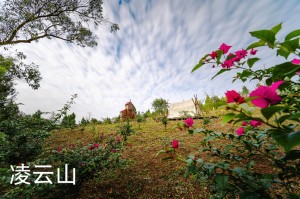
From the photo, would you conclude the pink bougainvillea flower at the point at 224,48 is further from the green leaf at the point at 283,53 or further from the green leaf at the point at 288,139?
the green leaf at the point at 288,139

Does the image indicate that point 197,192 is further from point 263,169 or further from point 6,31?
point 6,31

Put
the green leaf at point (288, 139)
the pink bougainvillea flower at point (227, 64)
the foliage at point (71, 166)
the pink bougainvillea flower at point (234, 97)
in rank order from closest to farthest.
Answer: the green leaf at point (288, 139) → the pink bougainvillea flower at point (234, 97) → the pink bougainvillea flower at point (227, 64) → the foliage at point (71, 166)

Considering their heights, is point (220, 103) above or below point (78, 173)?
above

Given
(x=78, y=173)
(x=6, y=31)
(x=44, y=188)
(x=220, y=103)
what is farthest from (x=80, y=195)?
(x=6, y=31)

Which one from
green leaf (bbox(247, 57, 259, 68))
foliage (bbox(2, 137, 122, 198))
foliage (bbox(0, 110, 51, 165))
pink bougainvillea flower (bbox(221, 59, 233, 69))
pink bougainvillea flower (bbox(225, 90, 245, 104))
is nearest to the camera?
pink bougainvillea flower (bbox(225, 90, 245, 104))

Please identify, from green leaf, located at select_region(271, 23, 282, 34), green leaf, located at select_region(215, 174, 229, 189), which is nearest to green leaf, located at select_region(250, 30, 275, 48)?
green leaf, located at select_region(271, 23, 282, 34)

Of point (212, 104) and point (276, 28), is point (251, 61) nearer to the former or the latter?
point (276, 28)

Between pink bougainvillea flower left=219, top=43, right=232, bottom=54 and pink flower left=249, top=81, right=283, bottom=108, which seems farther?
pink bougainvillea flower left=219, top=43, right=232, bottom=54

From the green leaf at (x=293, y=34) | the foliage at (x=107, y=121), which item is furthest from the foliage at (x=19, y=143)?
the foliage at (x=107, y=121)

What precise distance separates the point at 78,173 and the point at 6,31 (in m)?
7.68

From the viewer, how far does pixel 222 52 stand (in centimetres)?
101

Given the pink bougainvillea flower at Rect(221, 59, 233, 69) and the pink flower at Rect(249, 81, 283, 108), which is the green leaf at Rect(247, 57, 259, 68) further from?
the pink flower at Rect(249, 81, 283, 108)

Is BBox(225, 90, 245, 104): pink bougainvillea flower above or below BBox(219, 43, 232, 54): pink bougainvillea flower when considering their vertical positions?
below

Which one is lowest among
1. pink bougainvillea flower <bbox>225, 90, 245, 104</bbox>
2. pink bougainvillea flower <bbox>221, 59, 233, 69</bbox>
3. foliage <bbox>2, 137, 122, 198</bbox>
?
foliage <bbox>2, 137, 122, 198</bbox>
